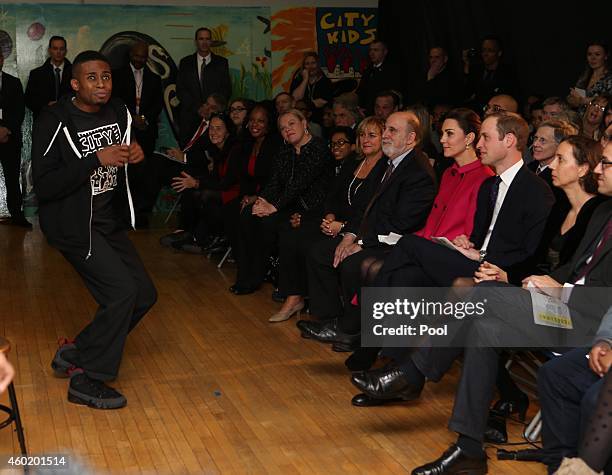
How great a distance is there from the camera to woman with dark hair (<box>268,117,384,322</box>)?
5805mm

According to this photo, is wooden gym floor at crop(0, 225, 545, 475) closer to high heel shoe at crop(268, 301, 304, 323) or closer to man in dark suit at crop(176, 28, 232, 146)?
high heel shoe at crop(268, 301, 304, 323)

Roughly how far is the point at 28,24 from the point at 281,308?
569cm

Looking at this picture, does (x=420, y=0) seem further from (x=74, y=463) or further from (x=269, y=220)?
(x=74, y=463)

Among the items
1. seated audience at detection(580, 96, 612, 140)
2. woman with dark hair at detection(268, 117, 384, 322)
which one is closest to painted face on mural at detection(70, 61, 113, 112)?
woman with dark hair at detection(268, 117, 384, 322)

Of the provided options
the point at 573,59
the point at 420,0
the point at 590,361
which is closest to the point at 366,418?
the point at 590,361

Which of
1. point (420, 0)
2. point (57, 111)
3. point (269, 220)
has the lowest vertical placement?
point (269, 220)

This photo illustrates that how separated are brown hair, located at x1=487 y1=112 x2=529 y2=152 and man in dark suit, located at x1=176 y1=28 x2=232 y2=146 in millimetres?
6091

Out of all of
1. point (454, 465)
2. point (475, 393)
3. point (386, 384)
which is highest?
point (475, 393)

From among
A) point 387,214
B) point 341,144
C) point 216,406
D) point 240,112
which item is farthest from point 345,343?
point 240,112

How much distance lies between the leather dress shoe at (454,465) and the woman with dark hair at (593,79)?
12.1 feet

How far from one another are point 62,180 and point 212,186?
360 cm

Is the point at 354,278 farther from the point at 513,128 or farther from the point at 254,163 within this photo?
the point at 254,163

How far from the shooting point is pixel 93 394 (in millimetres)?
4449

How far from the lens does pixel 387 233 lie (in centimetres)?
528
